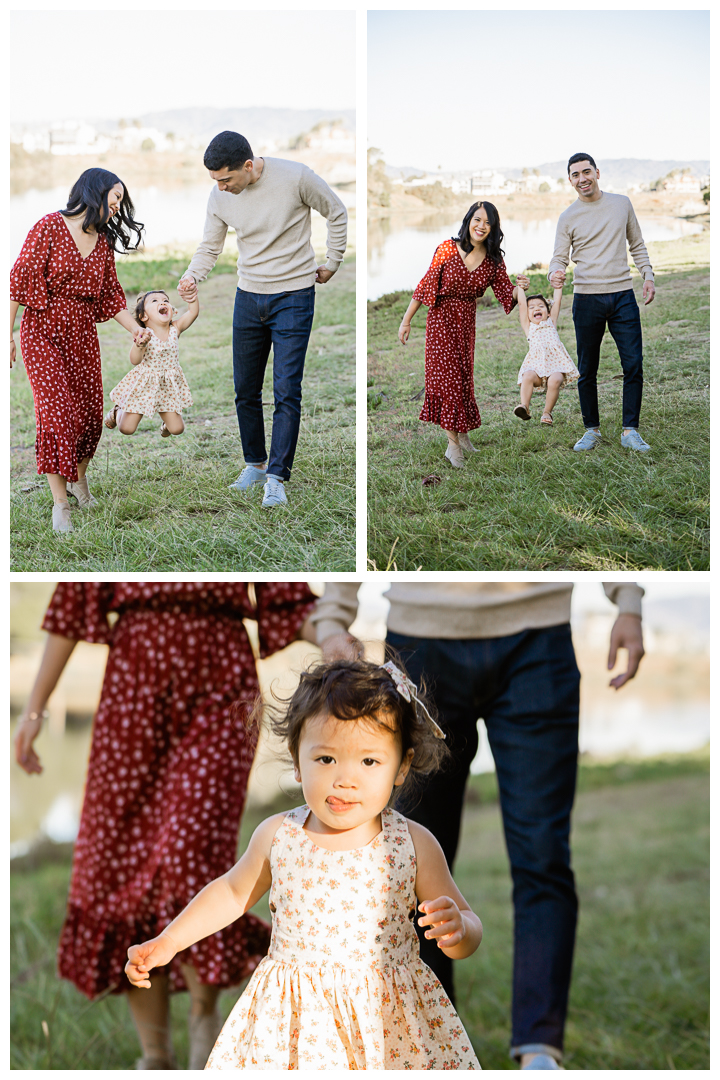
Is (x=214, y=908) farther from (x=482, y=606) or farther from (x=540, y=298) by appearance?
(x=540, y=298)

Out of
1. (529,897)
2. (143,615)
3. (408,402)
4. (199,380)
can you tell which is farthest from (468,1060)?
(199,380)

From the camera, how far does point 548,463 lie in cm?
290

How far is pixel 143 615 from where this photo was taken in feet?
8.77

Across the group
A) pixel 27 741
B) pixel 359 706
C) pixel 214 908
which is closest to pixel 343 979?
pixel 214 908

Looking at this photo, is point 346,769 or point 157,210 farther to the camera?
point 157,210

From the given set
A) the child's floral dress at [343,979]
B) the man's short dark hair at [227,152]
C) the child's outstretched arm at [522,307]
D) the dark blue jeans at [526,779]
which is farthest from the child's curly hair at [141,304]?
the child's floral dress at [343,979]

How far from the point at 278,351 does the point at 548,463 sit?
886 millimetres

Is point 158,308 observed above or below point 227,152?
below

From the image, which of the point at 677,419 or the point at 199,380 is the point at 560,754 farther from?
the point at 199,380

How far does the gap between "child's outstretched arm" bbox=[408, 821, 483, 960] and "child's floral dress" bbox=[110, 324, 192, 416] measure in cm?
163

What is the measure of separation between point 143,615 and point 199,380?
742 millimetres

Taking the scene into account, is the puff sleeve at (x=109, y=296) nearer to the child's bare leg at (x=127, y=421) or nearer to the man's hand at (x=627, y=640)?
the child's bare leg at (x=127, y=421)

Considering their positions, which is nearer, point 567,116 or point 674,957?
point 567,116

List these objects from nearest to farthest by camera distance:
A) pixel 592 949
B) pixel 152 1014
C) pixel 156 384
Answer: pixel 152 1014 → pixel 156 384 → pixel 592 949
